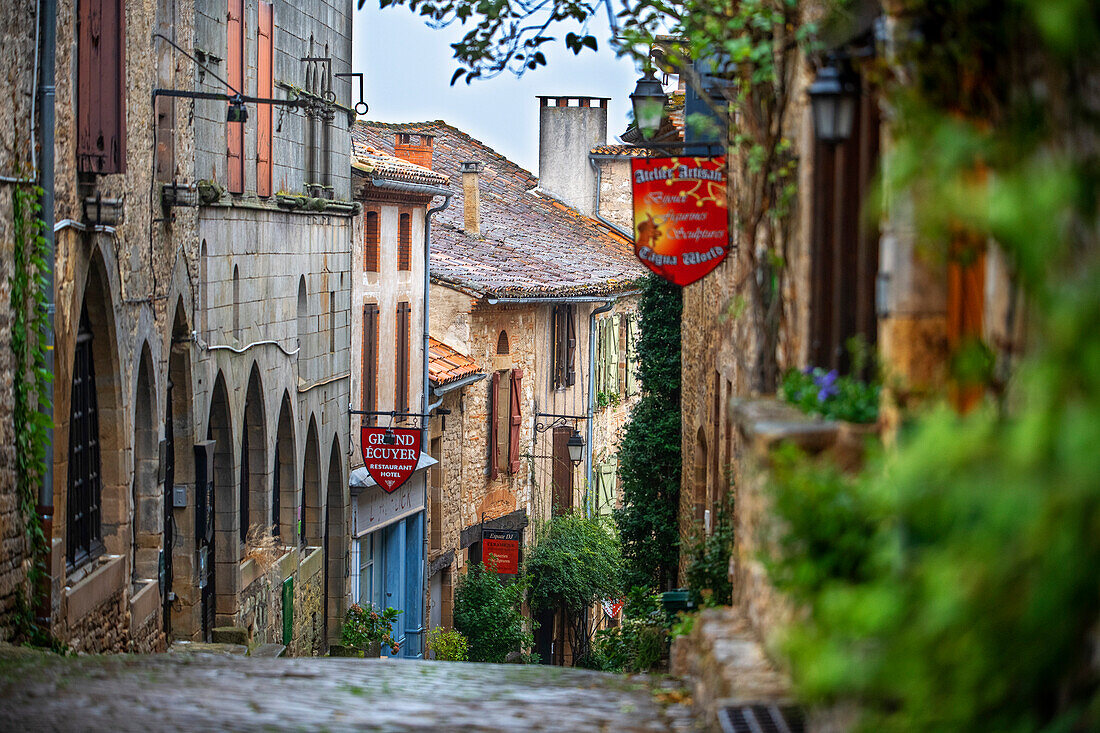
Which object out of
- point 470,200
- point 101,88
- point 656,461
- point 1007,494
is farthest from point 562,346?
point 1007,494

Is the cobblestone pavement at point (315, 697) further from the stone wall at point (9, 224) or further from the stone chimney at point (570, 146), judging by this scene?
the stone chimney at point (570, 146)

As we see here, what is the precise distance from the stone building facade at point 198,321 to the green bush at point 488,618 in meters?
4.53

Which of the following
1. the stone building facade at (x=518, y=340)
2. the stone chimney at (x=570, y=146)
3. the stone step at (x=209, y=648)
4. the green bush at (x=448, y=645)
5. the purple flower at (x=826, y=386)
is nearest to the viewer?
the purple flower at (x=826, y=386)

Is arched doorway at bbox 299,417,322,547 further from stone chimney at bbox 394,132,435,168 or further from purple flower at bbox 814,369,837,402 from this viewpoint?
purple flower at bbox 814,369,837,402

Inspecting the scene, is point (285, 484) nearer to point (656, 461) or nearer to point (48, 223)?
point (656, 461)

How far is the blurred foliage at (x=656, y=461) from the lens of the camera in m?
16.2

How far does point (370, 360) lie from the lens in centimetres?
2170

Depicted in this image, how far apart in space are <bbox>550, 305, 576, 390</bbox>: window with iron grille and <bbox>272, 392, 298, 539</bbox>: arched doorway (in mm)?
11279

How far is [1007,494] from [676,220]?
7263mm

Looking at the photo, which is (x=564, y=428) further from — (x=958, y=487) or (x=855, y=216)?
(x=958, y=487)

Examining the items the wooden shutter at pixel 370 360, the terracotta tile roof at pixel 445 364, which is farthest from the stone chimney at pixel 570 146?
the wooden shutter at pixel 370 360

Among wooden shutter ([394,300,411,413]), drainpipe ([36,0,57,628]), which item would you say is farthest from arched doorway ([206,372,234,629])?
wooden shutter ([394,300,411,413])

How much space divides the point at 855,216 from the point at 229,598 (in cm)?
1072

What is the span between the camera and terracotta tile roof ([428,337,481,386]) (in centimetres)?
2295
